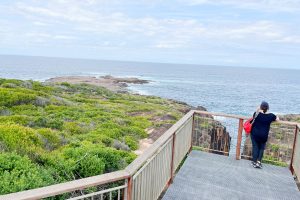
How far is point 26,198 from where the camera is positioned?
7.01ft

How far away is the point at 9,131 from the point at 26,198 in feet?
19.1

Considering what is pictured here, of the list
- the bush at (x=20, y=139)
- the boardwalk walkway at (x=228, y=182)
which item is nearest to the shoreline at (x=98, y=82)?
the bush at (x=20, y=139)

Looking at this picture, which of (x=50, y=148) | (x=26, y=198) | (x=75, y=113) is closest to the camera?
(x=26, y=198)

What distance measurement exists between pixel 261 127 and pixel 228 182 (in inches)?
60.0

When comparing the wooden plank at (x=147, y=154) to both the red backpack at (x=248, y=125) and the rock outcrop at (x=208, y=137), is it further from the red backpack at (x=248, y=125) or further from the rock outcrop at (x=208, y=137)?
the rock outcrop at (x=208, y=137)

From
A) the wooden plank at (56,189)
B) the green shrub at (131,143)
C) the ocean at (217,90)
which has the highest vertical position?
the wooden plank at (56,189)

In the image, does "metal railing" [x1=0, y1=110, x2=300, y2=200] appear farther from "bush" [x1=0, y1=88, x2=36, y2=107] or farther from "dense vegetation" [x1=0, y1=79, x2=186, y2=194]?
"bush" [x1=0, y1=88, x2=36, y2=107]

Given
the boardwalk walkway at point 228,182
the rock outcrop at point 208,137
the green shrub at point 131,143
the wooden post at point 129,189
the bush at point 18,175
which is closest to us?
the wooden post at point 129,189

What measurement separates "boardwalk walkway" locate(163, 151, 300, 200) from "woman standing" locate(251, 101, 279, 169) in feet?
1.59

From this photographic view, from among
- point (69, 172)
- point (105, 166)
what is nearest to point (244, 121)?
point (105, 166)

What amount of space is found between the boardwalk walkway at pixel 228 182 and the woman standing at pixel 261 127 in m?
0.48

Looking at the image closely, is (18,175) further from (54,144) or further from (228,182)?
(228,182)

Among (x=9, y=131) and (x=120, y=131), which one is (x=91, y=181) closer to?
(x=9, y=131)

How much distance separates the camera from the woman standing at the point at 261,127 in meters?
6.48
